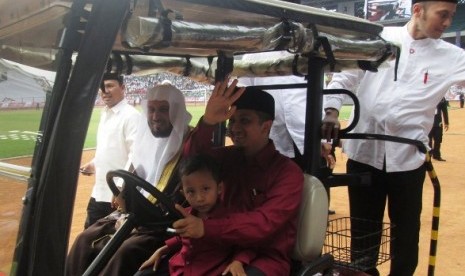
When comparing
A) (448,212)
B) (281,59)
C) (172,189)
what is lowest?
(448,212)

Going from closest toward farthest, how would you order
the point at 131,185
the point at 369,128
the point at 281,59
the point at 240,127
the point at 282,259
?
1. the point at 131,185
2. the point at 282,259
3. the point at 240,127
4. the point at 281,59
5. the point at 369,128

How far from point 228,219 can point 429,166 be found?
1.58m

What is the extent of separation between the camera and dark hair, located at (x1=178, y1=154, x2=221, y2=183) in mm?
2506

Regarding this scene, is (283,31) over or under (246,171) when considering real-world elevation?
over

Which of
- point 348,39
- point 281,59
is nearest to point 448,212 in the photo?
point 281,59

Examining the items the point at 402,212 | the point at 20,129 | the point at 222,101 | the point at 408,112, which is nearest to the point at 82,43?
the point at 20,129

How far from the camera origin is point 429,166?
131 inches

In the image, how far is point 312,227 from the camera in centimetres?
252

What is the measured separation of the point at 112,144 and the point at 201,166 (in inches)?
94.2

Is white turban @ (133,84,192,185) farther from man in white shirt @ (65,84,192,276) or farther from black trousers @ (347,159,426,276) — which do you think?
black trousers @ (347,159,426,276)

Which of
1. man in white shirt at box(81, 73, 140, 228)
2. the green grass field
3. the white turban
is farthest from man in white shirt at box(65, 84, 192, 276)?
the green grass field

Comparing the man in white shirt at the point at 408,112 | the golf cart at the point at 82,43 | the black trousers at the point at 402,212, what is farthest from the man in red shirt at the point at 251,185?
the black trousers at the point at 402,212

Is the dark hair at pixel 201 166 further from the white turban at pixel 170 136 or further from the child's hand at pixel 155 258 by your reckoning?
the white turban at pixel 170 136

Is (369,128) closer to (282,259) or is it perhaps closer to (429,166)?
(429,166)
